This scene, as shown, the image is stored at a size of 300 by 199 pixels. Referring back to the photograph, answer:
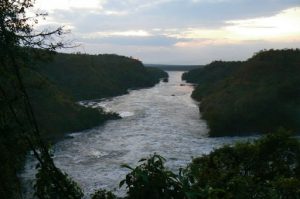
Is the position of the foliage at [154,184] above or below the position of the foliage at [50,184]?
above

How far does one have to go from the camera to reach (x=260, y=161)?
22.6 metres

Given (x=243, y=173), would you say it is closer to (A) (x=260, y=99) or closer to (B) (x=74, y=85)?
(A) (x=260, y=99)

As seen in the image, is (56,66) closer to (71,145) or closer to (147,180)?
(71,145)

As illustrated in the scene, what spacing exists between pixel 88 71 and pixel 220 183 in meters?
106

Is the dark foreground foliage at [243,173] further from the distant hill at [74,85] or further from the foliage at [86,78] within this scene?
the foliage at [86,78]

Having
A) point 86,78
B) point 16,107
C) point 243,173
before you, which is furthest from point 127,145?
point 86,78

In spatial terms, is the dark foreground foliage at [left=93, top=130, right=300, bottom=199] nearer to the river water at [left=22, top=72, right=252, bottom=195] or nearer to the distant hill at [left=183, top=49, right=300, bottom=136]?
the river water at [left=22, top=72, right=252, bottom=195]

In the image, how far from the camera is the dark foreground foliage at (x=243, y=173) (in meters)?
8.39

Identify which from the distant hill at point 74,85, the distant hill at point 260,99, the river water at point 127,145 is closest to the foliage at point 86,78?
the distant hill at point 74,85

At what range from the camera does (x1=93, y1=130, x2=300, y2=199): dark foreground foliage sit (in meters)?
8.39

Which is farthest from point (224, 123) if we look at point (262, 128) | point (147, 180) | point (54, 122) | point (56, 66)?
point (56, 66)

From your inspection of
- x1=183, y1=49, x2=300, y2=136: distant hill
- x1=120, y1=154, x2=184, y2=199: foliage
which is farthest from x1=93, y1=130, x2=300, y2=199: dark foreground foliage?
x1=183, y1=49, x2=300, y2=136: distant hill

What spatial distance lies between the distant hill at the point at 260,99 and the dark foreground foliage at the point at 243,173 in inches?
1112

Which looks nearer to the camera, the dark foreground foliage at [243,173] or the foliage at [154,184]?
the foliage at [154,184]
